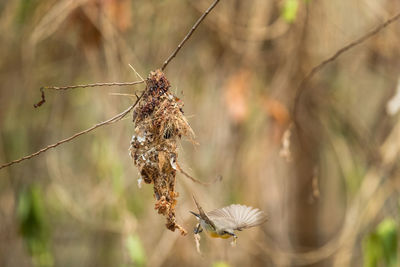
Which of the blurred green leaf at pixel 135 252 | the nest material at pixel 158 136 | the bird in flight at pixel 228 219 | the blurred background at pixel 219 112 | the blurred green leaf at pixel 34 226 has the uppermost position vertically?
the blurred background at pixel 219 112

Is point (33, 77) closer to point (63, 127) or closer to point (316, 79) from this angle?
point (63, 127)

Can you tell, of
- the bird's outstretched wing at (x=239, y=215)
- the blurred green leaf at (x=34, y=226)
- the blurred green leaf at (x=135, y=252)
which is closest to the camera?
the bird's outstretched wing at (x=239, y=215)

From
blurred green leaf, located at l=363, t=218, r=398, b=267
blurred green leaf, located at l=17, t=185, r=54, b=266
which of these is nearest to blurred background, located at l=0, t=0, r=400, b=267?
blurred green leaf, located at l=17, t=185, r=54, b=266

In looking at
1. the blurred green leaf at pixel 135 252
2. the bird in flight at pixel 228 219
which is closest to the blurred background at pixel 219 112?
the blurred green leaf at pixel 135 252

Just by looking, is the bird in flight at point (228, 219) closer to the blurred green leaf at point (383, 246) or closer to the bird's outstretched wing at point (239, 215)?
the bird's outstretched wing at point (239, 215)

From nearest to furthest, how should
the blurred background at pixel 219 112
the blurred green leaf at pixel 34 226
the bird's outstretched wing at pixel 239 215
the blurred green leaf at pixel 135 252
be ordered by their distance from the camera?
the bird's outstretched wing at pixel 239 215
the blurred green leaf at pixel 135 252
the blurred green leaf at pixel 34 226
the blurred background at pixel 219 112

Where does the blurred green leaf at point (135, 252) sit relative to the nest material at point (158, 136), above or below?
above

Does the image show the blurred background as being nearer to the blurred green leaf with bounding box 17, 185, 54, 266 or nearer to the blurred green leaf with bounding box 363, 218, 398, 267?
the blurred green leaf with bounding box 17, 185, 54, 266
